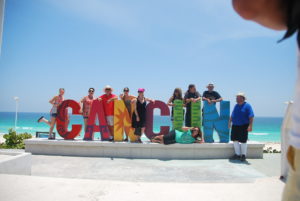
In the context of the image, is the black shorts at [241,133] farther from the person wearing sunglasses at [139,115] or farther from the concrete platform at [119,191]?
→ the concrete platform at [119,191]

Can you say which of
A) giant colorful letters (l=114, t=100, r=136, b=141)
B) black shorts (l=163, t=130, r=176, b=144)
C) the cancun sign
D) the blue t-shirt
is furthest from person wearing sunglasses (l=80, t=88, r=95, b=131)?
the blue t-shirt

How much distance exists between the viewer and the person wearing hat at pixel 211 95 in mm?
8427

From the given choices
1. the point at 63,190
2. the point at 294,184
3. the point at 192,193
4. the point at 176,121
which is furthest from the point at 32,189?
the point at 176,121

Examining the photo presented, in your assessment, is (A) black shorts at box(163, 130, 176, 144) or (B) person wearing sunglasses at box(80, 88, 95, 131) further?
(B) person wearing sunglasses at box(80, 88, 95, 131)

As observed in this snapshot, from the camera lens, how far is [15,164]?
427 cm

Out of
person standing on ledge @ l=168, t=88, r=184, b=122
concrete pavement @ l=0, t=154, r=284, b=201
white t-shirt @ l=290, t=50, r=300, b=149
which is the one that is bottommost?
concrete pavement @ l=0, t=154, r=284, b=201

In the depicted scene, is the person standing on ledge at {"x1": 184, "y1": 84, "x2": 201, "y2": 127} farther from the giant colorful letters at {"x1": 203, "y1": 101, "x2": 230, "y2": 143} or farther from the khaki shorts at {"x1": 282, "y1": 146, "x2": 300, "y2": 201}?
the khaki shorts at {"x1": 282, "y1": 146, "x2": 300, "y2": 201}

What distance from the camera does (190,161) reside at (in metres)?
7.35

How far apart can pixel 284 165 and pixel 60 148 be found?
6.95m

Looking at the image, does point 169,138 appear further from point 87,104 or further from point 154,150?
point 87,104

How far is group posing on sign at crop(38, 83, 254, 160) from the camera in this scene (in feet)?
24.7

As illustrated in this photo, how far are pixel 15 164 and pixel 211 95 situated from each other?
6.59 metres

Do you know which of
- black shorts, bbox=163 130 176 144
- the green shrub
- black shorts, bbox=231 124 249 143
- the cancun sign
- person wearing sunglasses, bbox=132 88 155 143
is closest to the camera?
black shorts, bbox=231 124 249 143

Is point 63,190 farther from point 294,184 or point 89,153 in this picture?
point 89,153
